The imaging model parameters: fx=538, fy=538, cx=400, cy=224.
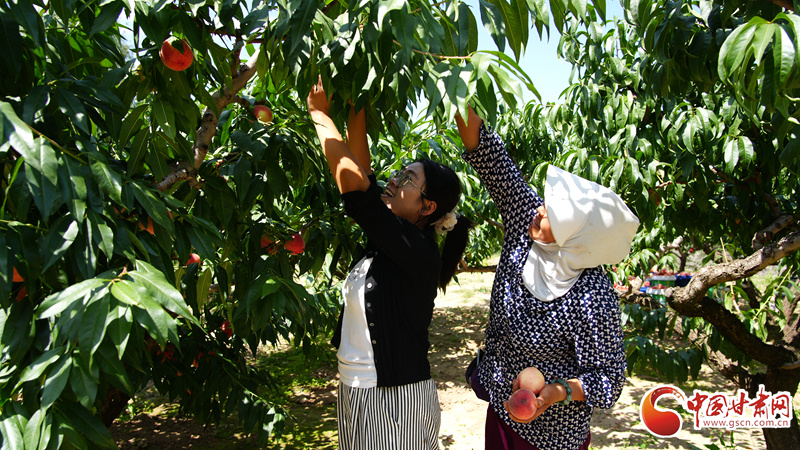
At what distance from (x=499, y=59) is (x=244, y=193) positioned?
804mm

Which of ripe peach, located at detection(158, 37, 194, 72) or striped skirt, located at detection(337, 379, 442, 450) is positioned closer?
ripe peach, located at detection(158, 37, 194, 72)

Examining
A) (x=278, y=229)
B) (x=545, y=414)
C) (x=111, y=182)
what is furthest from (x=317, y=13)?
(x=545, y=414)

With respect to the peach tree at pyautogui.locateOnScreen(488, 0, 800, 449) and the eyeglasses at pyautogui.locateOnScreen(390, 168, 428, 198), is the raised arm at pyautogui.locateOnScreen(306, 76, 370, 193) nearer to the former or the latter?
the eyeglasses at pyautogui.locateOnScreen(390, 168, 428, 198)

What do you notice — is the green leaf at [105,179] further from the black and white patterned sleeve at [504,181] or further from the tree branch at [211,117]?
the black and white patterned sleeve at [504,181]

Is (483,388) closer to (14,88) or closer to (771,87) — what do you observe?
(771,87)

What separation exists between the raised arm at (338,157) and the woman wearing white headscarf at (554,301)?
0.36m

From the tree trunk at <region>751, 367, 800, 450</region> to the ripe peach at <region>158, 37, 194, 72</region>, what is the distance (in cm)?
350

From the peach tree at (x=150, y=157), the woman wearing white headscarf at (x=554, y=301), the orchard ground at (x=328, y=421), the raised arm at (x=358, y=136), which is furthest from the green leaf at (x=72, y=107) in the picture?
the orchard ground at (x=328, y=421)

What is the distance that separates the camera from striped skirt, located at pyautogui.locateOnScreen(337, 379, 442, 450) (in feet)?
4.69

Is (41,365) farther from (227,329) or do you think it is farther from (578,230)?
(227,329)

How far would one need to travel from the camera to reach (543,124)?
4520mm

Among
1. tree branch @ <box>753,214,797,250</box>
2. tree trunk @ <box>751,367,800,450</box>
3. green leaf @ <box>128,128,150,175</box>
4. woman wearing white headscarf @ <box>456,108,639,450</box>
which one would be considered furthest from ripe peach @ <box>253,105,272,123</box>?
tree trunk @ <box>751,367,800,450</box>

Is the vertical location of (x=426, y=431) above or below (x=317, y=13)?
below

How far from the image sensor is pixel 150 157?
137 cm
